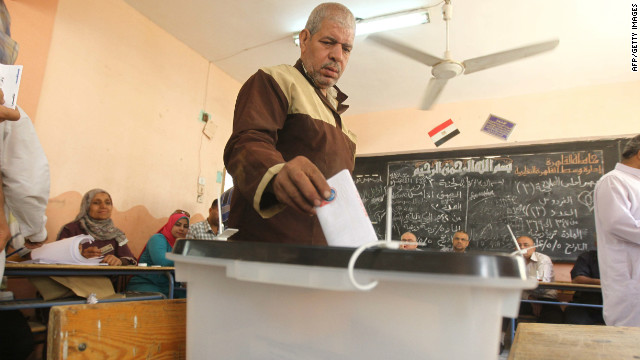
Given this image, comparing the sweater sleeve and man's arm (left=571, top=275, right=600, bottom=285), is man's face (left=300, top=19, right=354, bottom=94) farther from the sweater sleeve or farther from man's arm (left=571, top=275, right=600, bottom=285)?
man's arm (left=571, top=275, right=600, bottom=285)

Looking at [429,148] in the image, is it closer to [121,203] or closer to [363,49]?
[363,49]

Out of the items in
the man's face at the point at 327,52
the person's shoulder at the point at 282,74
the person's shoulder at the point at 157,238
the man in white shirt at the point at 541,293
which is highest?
the man's face at the point at 327,52

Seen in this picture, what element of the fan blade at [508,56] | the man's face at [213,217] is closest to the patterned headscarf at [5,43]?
the fan blade at [508,56]

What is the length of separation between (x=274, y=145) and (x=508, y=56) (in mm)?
2186

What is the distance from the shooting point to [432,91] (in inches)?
110

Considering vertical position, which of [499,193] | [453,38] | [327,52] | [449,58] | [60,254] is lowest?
[60,254]

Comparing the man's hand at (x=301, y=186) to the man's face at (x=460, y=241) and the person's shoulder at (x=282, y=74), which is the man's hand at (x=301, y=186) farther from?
the man's face at (x=460, y=241)

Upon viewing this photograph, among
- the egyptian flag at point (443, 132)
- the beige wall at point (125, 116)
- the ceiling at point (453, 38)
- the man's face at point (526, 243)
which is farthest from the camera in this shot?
the egyptian flag at point (443, 132)

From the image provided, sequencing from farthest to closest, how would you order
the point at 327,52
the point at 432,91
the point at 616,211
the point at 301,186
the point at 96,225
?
the point at 432,91 < the point at 96,225 < the point at 616,211 < the point at 327,52 < the point at 301,186

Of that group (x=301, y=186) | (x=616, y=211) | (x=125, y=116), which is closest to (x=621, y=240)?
(x=616, y=211)

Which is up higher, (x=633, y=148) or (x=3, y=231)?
(x=633, y=148)

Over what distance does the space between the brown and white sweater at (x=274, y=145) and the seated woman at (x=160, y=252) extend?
2.00 metres

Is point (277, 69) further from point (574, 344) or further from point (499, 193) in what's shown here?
point (499, 193)

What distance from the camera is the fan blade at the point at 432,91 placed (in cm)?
269
